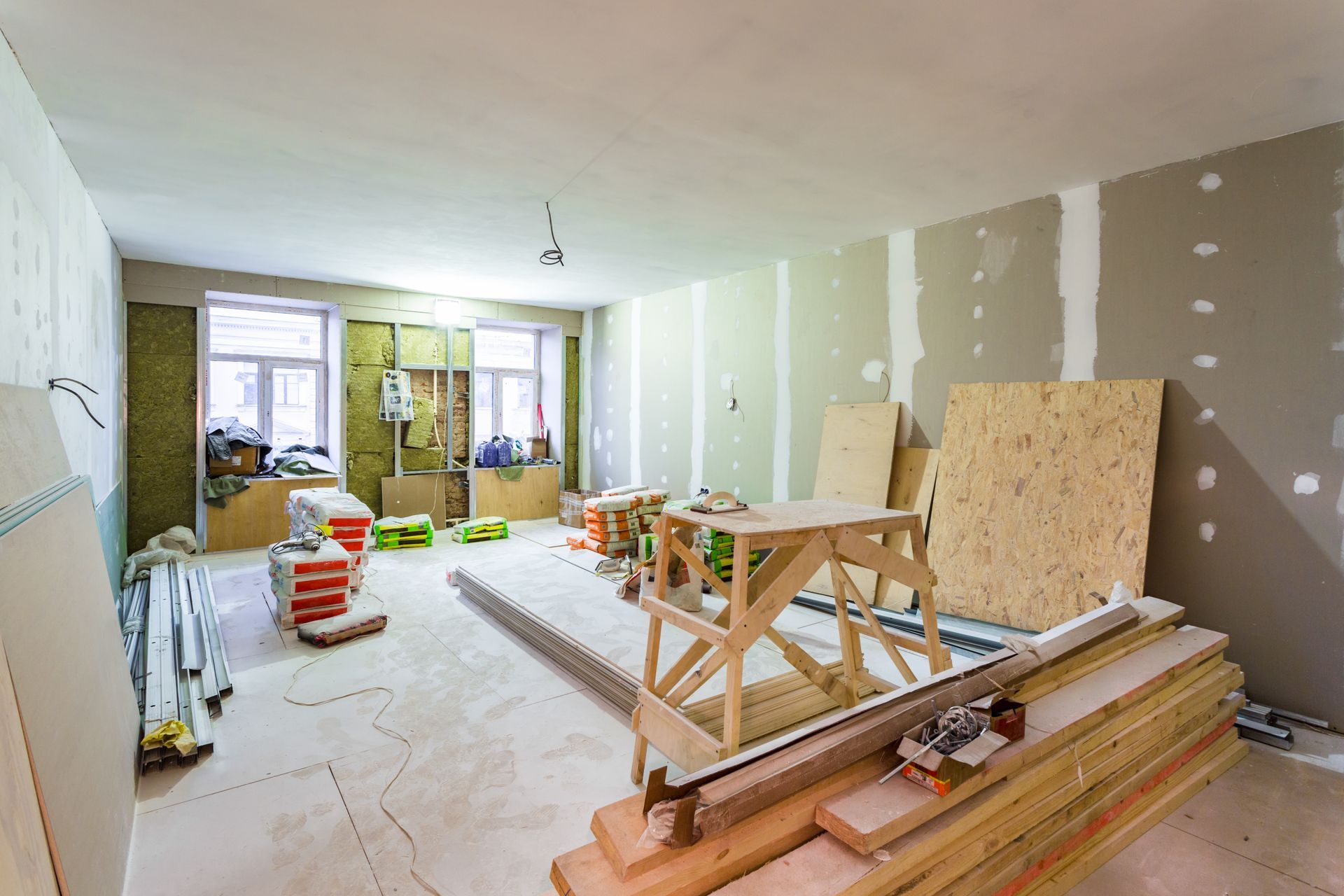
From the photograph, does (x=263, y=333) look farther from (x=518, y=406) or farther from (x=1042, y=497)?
(x=1042, y=497)

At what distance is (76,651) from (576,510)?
5.88m

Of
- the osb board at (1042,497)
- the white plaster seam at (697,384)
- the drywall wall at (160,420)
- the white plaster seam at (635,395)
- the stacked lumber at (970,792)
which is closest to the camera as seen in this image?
the stacked lumber at (970,792)

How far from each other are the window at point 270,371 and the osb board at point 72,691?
506cm

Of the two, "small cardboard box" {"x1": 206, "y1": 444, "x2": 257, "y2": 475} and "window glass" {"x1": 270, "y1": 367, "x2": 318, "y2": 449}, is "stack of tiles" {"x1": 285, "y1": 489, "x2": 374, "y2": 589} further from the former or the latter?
"window glass" {"x1": 270, "y1": 367, "x2": 318, "y2": 449}

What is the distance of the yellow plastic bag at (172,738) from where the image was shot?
254cm

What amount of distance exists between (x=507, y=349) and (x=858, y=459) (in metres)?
5.49

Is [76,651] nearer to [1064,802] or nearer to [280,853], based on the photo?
[280,853]

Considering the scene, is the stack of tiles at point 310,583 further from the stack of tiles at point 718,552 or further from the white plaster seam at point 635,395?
the white plaster seam at point 635,395

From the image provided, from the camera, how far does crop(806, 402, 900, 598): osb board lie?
4.59m

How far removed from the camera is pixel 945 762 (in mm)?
1571

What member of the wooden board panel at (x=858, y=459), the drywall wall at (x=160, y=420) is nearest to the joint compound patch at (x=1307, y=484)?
the wooden board panel at (x=858, y=459)

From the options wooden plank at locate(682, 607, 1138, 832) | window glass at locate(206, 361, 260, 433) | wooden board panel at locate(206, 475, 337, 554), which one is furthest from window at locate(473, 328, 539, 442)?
wooden plank at locate(682, 607, 1138, 832)

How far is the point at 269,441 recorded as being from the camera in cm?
704

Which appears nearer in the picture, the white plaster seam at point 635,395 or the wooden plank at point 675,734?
the wooden plank at point 675,734
